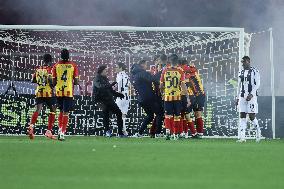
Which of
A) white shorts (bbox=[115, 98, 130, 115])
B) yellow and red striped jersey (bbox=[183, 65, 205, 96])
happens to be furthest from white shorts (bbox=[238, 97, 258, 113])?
white shorts (bbox=[115, 98, 130, 115])

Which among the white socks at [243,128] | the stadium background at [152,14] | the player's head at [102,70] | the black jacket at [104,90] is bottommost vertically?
the white socks at [243,128]

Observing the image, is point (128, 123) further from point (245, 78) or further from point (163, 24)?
point (163, 24)

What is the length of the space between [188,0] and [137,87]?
2330 centimetres

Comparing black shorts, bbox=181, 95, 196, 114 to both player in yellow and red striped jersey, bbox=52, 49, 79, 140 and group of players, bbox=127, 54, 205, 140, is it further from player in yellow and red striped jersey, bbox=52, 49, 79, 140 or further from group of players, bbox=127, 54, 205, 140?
player in yellow and red striped jersey, bbox=52, 49, 79, 140

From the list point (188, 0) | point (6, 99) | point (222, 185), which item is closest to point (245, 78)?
point (6, 99)

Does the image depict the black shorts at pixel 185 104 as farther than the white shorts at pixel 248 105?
Yes

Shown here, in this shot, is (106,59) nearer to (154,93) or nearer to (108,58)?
(108,58)

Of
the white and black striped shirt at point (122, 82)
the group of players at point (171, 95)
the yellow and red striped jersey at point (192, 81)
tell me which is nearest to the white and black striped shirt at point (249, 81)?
the group of players at point (171, 95)

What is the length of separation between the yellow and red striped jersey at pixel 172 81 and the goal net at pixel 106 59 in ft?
13.7

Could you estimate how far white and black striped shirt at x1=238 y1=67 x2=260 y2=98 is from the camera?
18.8m

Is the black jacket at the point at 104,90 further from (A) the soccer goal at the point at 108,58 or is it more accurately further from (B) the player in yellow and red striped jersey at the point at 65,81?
(B) the player in yellow and red striped jersey at the point at 65,81

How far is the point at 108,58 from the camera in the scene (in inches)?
1020

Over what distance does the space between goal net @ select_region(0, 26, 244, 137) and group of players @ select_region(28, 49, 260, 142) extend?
1.40 metres

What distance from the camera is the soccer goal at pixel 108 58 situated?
23609 mm
